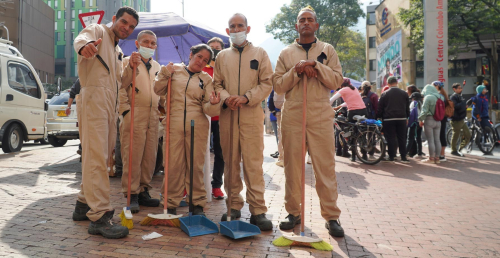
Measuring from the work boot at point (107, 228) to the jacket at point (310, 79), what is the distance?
2041mm

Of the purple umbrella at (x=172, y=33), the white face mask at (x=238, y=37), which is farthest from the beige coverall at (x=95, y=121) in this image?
the purple umbrella at (x=172, y=33)

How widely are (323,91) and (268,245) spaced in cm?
165

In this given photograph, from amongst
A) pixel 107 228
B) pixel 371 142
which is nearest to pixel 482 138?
pixel 371 142

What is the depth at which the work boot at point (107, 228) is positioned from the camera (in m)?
3.75

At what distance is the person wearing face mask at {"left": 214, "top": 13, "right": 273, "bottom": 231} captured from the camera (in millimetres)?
4258

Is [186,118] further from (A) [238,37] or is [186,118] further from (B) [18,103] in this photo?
(B) [18,103]

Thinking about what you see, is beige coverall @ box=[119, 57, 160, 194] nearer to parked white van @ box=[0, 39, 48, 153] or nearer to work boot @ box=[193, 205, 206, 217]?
work boot @ box=[193, 205, 206, 217]

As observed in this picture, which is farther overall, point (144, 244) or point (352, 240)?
point (352, 240)

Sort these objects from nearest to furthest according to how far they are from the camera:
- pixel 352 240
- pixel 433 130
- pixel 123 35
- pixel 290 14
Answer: pixel 352 240, pixel 123 35, pixel 433 130, pixel 290 14

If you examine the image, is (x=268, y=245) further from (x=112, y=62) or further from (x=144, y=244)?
(x=112, y=62)

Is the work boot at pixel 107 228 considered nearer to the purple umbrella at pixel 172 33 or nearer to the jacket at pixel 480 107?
the purple umbrella at pixel 172 33

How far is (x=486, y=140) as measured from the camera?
11281mm

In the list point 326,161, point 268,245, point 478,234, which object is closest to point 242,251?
point 268,245

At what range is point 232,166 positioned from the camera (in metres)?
4.33
